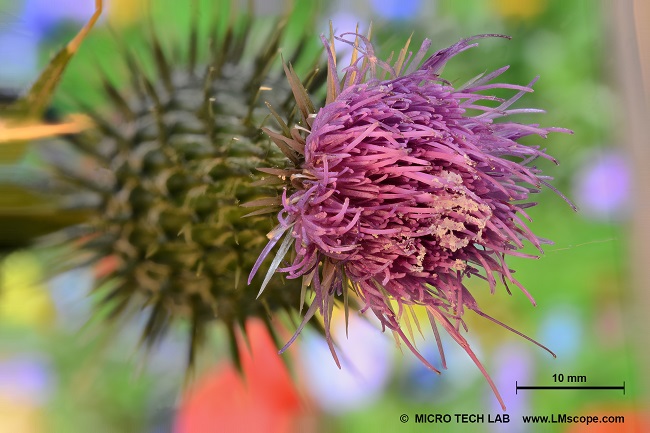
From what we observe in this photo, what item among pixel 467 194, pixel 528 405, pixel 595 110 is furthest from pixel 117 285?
pixel 595 110

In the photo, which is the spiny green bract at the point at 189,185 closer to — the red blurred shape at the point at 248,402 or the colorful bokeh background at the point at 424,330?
the colorful bokeh background at the point at 424,330

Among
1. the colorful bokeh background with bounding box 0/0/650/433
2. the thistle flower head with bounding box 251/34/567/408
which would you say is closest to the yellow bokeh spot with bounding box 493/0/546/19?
the colorful bokeh background with bounding box 0/0/650/433

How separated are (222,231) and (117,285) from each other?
0.67ft

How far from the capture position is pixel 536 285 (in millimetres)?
1496

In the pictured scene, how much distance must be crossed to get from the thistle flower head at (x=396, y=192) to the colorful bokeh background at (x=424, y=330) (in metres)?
0.50

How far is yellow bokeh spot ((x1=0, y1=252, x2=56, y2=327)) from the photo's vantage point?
46.6 inches

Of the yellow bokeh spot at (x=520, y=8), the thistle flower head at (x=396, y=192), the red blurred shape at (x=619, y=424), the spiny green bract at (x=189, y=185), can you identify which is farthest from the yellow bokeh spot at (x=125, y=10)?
the red blurred shape at (x=619, y=424)

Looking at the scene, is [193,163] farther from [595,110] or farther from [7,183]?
[595,110]

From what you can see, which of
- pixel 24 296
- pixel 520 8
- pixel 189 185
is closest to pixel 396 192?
pixel 189 185

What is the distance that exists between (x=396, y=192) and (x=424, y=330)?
0.76 meters

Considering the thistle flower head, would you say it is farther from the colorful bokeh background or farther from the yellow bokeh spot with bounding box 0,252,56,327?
the yellow bokeh spot with bounding box 0,252,56,327

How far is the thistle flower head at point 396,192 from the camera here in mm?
683

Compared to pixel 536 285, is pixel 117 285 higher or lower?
lower

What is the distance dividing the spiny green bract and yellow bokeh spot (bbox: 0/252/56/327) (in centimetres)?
42
